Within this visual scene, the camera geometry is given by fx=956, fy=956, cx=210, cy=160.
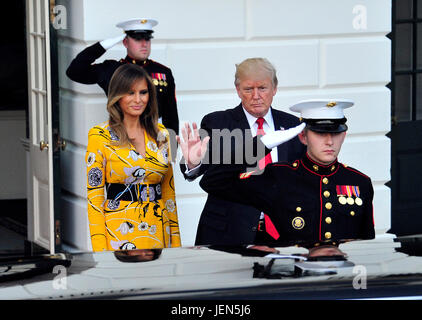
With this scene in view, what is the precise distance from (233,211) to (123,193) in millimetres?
599

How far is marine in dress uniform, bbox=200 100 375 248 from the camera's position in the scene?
4105 mm

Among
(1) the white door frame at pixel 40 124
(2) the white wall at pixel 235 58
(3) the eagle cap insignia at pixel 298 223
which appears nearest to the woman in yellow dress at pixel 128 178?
(3) the eagle cap insignia at pixel 298 223

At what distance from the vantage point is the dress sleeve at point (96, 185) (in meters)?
4.89

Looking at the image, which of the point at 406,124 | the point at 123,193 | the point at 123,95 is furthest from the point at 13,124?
the point at 123,193

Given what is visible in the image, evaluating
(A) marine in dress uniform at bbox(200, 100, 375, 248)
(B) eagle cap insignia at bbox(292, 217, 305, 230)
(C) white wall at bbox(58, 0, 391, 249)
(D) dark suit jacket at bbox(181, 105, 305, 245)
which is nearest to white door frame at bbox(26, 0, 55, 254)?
(C) white wall at bbox(58, 0, 391, 249)

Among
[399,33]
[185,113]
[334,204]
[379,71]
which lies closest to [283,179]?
[334,204]

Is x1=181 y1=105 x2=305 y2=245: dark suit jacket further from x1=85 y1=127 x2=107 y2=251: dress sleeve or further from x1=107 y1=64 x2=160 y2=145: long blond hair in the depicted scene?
x1=85 y1=127 x2=107 y2=251: dress sleeve

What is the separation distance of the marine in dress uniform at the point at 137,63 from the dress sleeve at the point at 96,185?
998 millimetres

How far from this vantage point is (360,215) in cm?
416

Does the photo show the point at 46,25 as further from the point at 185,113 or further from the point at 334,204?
the point at 334,204

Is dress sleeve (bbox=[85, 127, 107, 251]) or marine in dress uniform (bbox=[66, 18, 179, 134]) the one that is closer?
dress sleeve (bbox=[85, 127, 107, 251])

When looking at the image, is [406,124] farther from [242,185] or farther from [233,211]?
[242,185]

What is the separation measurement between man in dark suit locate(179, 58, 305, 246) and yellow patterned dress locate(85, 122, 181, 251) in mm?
196

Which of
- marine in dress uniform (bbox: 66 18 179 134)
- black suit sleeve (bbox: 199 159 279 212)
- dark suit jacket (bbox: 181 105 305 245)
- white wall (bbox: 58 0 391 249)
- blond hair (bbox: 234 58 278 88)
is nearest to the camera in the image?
black suit sleeve (bbox: 199 159 279 212)
